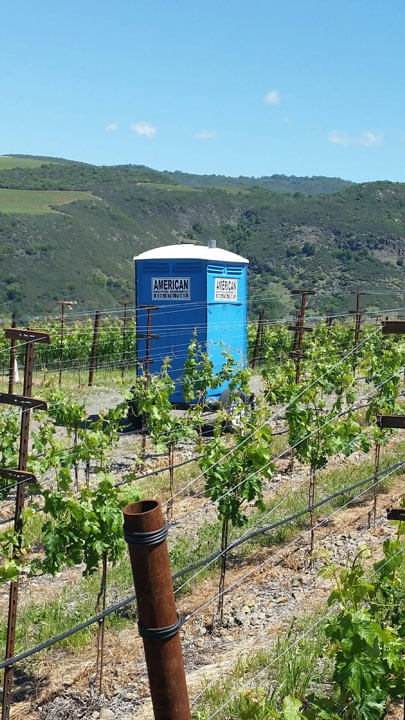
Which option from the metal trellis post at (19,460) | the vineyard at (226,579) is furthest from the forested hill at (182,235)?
the metal trellis post at (19,460)

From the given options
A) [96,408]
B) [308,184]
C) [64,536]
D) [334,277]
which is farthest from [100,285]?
[308,184]

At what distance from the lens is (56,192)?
9338cm

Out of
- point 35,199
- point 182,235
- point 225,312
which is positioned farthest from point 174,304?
point 182,235

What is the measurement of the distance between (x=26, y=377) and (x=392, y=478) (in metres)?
6.97

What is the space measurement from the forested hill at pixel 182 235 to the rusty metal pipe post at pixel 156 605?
1856 inches

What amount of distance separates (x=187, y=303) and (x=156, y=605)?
38.3ft

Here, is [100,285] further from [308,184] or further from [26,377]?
[308,184]

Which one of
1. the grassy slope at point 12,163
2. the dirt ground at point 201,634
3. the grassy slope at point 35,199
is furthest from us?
the grassy slope at point 12,163

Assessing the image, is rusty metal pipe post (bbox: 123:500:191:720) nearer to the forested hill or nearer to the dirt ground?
the dirt ground

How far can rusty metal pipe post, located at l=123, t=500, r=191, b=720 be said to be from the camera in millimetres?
2402

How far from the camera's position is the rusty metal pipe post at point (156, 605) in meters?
2.40

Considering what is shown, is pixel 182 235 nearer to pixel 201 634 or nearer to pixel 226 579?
pixel 226 579

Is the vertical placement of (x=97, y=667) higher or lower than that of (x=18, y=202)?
lower

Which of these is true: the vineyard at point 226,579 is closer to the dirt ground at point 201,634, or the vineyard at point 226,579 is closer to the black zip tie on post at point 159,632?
the dirt ground at point 201,634
